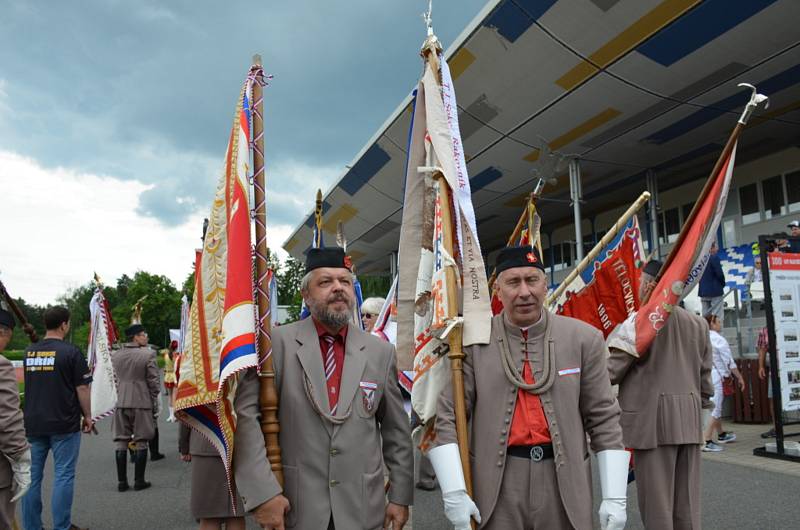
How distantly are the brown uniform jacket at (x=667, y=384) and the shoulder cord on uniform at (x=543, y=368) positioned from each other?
1.42 metres

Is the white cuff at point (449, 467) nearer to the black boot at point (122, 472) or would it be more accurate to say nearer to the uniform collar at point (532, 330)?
the uniform collar at point (532, 330)

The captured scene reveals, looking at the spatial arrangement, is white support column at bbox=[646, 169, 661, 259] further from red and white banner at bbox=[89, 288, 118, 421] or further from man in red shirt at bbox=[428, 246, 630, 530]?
man in red shirt at bbox=[428, 246, 630, 530]

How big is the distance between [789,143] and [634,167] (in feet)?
12.0

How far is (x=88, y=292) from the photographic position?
354 ft

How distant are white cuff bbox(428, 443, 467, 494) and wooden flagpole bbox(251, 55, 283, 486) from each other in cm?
71

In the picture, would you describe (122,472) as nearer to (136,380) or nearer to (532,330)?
(136,380)

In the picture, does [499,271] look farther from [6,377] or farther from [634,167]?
[634,167]

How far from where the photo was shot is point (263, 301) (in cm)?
301

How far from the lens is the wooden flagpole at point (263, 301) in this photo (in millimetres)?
2744

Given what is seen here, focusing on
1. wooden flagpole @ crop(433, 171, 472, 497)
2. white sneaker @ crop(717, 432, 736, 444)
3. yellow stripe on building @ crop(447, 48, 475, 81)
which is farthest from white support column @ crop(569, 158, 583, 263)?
wooden flagpole @ crop(433, 171, 472, 497)

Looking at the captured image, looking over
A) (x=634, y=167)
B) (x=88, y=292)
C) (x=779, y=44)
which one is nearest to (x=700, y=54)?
(x=779, y=44)

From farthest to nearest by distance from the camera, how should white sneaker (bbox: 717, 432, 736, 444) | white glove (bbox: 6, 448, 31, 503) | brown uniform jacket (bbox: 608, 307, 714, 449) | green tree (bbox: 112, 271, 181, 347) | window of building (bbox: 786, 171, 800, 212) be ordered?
green tree (bbox: 112, 271, 181, 347), window of building (bbox: 786, 171, 800, 212), white sneaker (bbox: 717, 432, 736, 444), white glove (bbox: 6, 448, 31, 503), brown uniform jacket (bbox: 608, 307, 714, 449)

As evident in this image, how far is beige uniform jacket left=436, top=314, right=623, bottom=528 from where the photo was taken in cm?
269

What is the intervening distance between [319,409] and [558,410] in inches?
42.8
